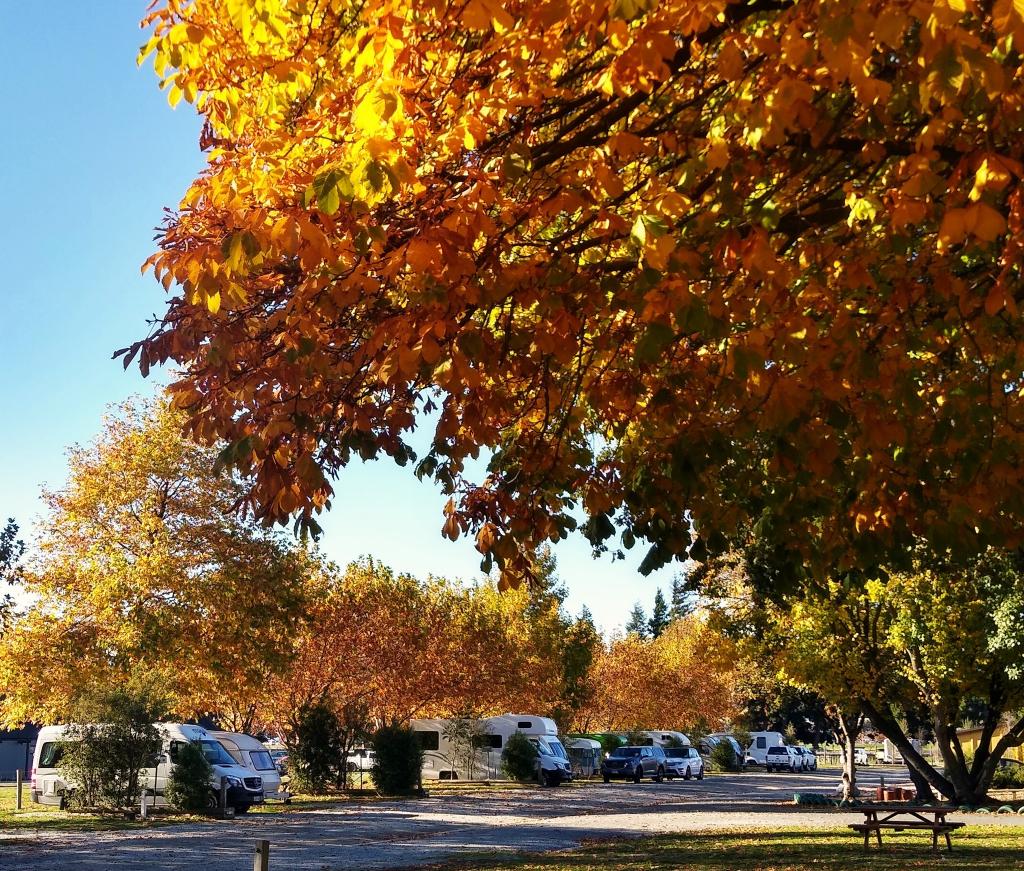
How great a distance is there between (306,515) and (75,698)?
2350 cm

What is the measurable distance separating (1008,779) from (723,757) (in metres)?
31.8

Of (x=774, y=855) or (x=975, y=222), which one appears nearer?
(x=975, y=222)

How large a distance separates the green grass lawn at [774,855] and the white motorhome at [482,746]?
2647cm

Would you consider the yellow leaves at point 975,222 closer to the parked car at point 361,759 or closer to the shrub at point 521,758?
the parked car at point 361,759

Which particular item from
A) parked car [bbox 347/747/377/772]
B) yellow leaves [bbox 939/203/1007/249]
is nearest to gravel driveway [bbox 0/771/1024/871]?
parked car [bbox 347/747/377/772]

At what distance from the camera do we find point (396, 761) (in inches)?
1654

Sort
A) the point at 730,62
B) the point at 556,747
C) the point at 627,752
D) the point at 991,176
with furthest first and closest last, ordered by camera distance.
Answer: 1. the point at 627,752
2. the point at 556,747
3. the point at 730,62
4. the point at 991,176

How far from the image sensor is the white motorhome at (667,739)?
64.3 meters

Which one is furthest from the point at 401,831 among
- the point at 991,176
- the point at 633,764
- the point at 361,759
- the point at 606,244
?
the point at 633,764

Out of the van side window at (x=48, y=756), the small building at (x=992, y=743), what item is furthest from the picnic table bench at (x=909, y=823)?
the small building at (x=992, y=743)

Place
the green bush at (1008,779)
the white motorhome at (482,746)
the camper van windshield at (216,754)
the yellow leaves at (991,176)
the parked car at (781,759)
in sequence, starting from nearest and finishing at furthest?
the yellow leaves at (991,176) → the camper van windshield at (216,754) → the green bush at (1008,779) → the white motorhome at (482,746) → the parked car at (781,759)

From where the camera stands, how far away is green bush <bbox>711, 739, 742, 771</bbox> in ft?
249

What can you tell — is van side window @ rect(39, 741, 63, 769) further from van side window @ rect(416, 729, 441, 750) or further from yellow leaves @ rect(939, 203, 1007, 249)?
yellow leaves @ rect(939, 203, 1007, 249)

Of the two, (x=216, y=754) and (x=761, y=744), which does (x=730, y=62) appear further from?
(x=761, y=744)
